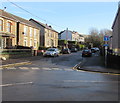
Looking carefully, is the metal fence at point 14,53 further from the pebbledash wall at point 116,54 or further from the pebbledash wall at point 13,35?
the pebbledash wall at point 116,54

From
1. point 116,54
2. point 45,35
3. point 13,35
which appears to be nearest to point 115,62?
point 116,54

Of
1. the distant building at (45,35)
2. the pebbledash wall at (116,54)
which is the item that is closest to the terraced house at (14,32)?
the distant building at (45,35)

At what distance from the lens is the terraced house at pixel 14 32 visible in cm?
3212

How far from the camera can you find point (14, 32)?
120 ft

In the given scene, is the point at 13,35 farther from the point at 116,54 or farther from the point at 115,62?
the point at 115,62

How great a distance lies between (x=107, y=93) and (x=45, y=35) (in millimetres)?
49248

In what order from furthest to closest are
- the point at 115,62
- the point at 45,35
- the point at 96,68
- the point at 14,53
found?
the point at 45,35, the point at 14,53, the point at 115,62, the point at 96,68

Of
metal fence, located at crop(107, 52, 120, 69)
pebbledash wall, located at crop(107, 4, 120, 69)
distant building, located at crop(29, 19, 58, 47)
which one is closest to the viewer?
metal fence, located at crop(107, 52, 120, 69)

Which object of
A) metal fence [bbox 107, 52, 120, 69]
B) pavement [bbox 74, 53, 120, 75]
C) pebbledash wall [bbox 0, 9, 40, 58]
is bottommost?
pavement [bbox 74, 53, 120, 75]

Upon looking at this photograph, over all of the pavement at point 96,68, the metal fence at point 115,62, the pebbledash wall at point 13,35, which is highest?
the pebbledash wall at point 13,35

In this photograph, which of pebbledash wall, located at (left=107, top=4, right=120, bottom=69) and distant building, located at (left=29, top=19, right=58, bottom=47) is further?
distant building, located at (left=29, top=19, right=58, bottom=47)

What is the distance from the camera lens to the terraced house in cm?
3212

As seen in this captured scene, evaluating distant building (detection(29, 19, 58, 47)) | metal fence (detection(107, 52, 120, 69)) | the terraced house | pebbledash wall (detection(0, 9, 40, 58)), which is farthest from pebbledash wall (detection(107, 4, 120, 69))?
distant building (detection(29, 19, 58, 47))

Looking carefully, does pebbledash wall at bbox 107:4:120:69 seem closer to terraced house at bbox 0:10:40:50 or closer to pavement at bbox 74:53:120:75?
pavement at bbox 74:53:120:75
